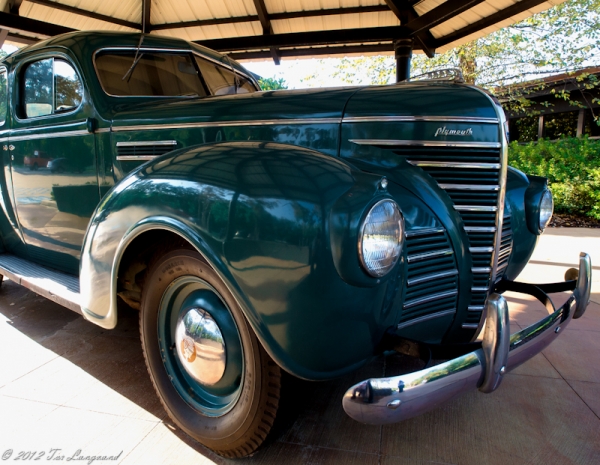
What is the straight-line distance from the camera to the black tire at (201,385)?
1553 mm

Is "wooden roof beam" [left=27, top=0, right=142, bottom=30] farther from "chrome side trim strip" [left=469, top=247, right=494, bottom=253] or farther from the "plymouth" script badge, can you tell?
"chrome side trim strip" [left=469, top=247, right=494, bottom=253]

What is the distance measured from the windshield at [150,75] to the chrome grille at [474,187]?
176cm

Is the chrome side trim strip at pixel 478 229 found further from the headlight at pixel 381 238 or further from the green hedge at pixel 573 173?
the green hedge at pixel 573 173

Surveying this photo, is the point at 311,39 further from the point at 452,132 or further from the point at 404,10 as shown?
the point at 452,132

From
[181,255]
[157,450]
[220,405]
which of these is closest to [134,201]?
[181,255]

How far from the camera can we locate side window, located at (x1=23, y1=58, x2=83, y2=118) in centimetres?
275

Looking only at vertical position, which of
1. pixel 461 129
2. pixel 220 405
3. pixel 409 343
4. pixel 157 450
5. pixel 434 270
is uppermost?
pixel 461 129

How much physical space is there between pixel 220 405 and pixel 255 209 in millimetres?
901

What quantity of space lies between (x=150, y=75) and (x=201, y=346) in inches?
76.7

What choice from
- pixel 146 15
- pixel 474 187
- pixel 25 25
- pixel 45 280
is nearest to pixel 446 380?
pixel 474 187

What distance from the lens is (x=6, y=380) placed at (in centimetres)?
235

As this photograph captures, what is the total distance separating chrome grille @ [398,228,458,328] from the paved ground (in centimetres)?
54

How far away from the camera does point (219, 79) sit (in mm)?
3205

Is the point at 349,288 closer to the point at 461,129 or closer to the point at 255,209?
the point at 255,209
